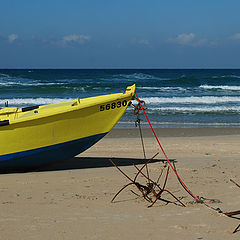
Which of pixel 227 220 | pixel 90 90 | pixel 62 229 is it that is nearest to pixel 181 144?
pixel 227 220

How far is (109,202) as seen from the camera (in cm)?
494

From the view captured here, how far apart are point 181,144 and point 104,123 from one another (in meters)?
3.40

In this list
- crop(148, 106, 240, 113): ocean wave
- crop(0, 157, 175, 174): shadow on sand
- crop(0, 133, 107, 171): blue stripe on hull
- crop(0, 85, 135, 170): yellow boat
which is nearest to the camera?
crop(0, 85, 135, 170): yellow boat

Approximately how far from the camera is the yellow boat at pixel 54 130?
243 inches

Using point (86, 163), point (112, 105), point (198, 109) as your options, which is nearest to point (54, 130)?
point (112, 105)

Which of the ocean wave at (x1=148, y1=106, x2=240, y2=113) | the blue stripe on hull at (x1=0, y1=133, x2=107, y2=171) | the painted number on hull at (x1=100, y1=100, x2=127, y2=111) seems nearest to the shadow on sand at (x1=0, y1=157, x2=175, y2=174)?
the blue stripe on hull at (x1=0, y1=133, x2=107, y2=171)

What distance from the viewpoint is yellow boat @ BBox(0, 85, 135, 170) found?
6.16 meters

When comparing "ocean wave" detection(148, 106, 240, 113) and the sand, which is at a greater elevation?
"ocean wave" detection(148, 106, 240, 113)

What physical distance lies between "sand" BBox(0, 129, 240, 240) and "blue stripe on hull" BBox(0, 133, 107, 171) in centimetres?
18

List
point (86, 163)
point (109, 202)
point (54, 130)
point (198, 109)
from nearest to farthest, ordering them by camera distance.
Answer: point (109, 202) < point (54, 130) < point (86, 163) < point (198, 109)

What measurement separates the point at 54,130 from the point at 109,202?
1.79 m

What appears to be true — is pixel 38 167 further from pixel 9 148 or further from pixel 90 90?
pixel 90 90

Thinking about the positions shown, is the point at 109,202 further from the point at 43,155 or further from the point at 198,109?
the point at 198,109

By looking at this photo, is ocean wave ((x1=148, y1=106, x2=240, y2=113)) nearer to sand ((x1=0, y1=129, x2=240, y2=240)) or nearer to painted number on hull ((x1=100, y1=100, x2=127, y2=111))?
sand ((x1=0, y1=129, x2=240, y2=240))
